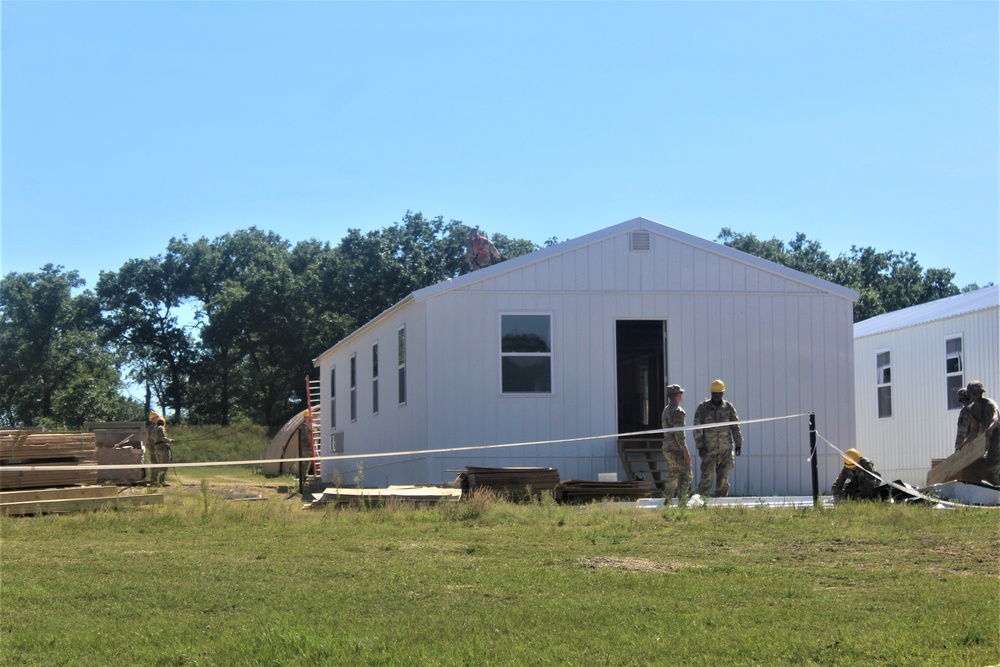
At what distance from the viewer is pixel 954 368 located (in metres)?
24.3

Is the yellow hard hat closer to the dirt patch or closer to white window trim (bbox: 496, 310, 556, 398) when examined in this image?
white window trim (bbox: 496, 310, 556, 398)

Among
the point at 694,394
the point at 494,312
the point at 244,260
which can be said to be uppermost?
the point at 244,260

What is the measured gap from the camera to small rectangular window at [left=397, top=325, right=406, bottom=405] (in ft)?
71.1

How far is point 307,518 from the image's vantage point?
42.9ft

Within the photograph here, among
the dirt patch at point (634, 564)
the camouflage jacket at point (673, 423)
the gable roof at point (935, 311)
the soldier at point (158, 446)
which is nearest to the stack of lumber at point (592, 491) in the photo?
the camouflage jacket at point (673, 423)

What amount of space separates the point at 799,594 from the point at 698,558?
1870 millimetres

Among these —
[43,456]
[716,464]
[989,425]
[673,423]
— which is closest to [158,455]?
[43,456]

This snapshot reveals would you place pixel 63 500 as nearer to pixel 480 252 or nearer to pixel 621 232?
pixel 621 232

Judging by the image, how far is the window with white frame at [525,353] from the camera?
1959 centimetres

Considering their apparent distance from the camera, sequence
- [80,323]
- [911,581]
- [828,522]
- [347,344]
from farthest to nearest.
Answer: [80,323], [347,344], [828,522], [911,581]

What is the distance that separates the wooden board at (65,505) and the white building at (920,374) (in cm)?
1664

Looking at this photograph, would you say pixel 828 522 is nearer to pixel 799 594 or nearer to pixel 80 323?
pixel 799 594

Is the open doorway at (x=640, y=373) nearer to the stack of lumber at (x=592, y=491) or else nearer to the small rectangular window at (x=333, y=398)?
the stack of lumber at (x=592, y=491)

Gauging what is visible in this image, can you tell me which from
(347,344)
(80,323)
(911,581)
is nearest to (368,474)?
(347,344)
